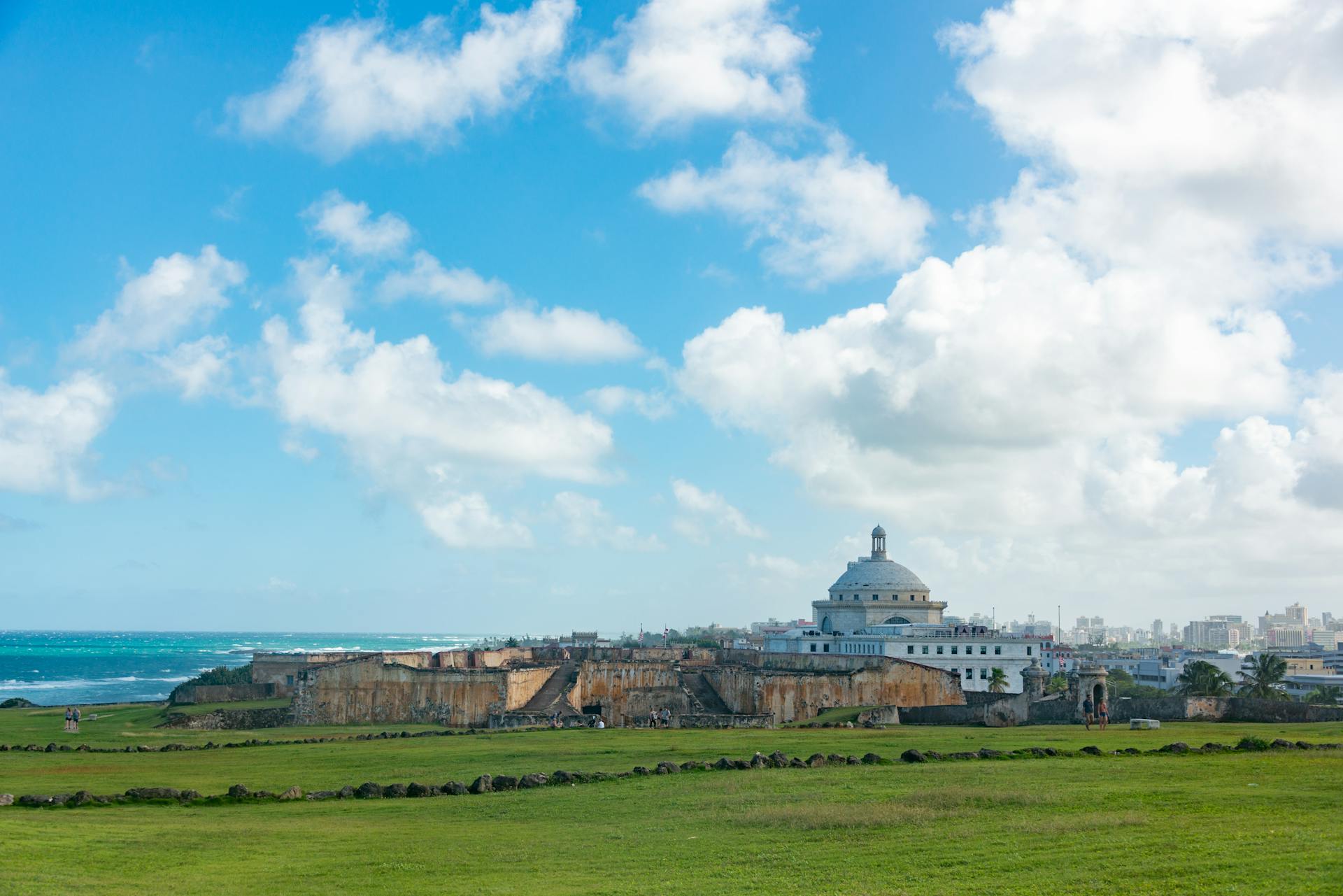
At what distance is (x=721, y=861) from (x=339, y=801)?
10386mm

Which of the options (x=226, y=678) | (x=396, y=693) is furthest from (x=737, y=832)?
(x=226, y=678)

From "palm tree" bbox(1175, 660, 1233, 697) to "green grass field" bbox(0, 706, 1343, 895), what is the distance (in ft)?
168

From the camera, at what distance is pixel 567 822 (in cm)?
2056

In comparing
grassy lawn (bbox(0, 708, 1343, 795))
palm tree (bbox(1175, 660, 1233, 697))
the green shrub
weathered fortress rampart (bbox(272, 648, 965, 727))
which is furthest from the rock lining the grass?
the green shrub

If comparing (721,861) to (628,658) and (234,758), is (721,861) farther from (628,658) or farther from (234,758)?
(628,658)

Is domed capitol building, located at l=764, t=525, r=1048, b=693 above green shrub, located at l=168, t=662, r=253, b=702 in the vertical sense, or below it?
above

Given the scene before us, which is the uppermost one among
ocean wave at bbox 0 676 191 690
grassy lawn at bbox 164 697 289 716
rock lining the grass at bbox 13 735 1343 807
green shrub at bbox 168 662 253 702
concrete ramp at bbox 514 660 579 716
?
rock lining the grass at bbox 13 735 1343 807

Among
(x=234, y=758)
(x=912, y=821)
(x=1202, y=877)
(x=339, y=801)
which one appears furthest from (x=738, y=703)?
(x=1202, y=877)

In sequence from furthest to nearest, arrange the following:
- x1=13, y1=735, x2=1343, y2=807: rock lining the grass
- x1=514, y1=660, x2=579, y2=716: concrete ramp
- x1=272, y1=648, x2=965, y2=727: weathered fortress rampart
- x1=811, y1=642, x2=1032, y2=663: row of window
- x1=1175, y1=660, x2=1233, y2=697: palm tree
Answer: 1. x1=811, y1=642, x2=1032, y2=663: row of window
2. x1=1175, y1=660, x2=1233, y2=697: palm tree
3. x1=272, y1=648, x2=965, y2=727: weathered fortress rampart
4. x1=514, y1=660, x2=579, y2=716: concrete ramp
5. x1=13, y1=735, x2=1343, y2=807: rock lining the grass

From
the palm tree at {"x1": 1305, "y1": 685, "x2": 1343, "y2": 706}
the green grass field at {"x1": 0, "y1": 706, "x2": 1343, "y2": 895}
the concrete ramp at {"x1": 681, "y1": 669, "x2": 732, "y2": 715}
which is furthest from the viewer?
the palm tree at {"x1": 1305, "y1": 685, "x2": 1343, "y2": 706}

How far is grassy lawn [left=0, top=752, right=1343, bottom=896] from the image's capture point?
49.9 feet

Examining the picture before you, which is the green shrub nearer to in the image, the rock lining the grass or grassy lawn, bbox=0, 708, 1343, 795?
grassy lawn, bbox=0, 708, 1343, 795

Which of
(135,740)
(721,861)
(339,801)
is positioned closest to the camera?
(721,861)

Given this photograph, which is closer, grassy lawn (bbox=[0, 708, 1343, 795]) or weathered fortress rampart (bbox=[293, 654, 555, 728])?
grassy lawn (bbox=[0, 708, 1343, 795])
